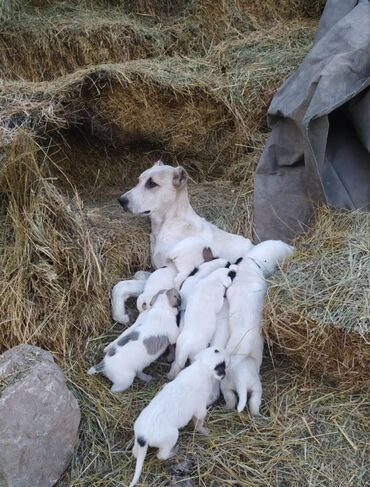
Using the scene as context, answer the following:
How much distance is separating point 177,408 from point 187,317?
66 centimetres

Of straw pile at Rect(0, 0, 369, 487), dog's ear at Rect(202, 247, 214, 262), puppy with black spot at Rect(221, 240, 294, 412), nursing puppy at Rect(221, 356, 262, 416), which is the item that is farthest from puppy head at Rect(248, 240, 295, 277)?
nursing puppy at Rect(221, 356, 262, 416)

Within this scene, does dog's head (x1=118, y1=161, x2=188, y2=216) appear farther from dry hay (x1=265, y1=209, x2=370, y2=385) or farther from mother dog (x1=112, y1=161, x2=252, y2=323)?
dry hay (x1=265, y1=209, x2=370, y2=385)

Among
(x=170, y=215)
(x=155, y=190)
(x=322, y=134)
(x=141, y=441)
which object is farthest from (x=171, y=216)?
(x=141, y=441)

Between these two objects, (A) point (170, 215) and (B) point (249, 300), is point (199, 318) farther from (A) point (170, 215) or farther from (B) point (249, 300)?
(A) point (170, 215)

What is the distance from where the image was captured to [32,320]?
142 inches

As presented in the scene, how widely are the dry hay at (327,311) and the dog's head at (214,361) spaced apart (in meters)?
0.35

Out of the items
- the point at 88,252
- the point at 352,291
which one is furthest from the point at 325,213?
the point at 88,252

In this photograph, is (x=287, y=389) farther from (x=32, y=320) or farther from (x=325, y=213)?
(x=32, y=320)

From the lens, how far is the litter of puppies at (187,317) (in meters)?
3.03

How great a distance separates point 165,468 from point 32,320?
3.84ft

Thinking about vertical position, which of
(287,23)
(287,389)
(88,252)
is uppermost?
(287,23)

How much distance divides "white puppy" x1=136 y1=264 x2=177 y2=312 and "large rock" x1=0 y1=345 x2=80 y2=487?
0.83 m

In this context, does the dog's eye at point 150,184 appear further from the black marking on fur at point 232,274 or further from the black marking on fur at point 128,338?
the black marking on fur at point 128,338

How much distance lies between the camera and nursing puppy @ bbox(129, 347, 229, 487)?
285 cm
